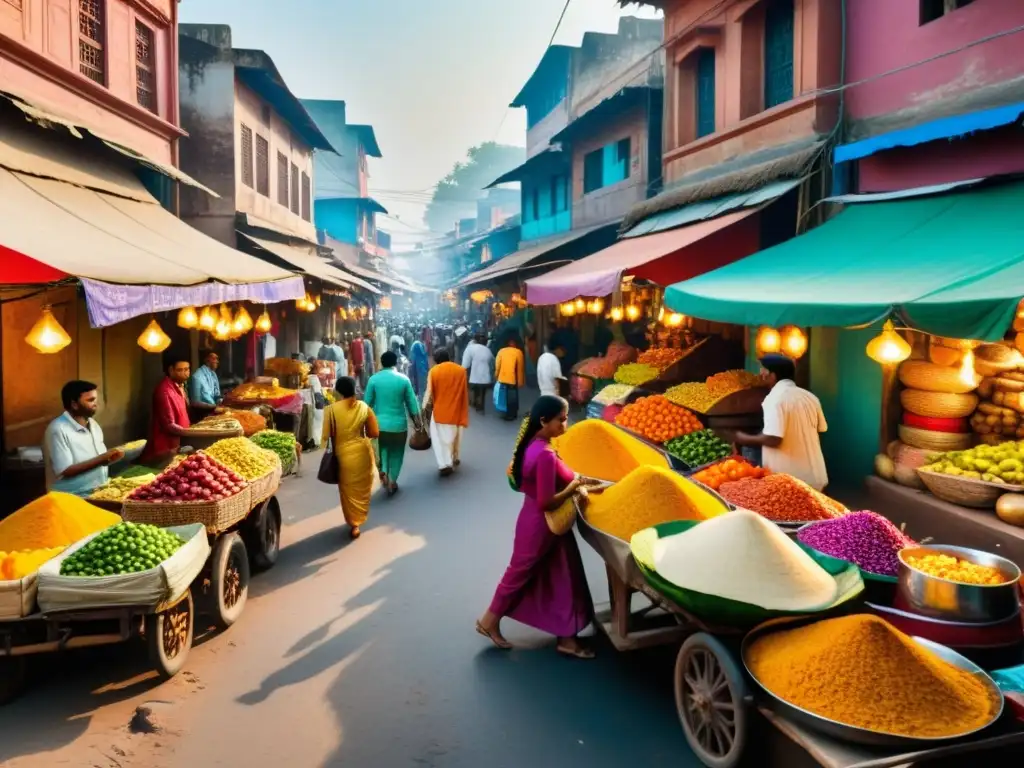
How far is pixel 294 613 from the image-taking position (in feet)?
18.1

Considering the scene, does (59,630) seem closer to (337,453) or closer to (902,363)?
(337,453)

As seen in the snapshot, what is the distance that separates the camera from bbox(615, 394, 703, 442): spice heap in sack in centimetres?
826

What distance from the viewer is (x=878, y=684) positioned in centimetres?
290

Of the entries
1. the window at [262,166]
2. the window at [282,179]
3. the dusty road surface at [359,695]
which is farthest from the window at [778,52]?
the window at [282,179]

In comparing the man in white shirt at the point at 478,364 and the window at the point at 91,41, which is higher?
the window at the point at 91,41

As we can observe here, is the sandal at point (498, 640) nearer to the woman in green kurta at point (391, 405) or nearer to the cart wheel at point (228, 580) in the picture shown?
the cart wheel at point (228, 580)

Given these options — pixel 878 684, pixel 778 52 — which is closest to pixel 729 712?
pixel 878 684

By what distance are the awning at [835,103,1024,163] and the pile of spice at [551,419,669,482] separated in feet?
12.8

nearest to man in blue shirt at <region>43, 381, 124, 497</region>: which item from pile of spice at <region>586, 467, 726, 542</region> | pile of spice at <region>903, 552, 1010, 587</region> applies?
pile of spice at <region>586, 467, 726, 542</region>

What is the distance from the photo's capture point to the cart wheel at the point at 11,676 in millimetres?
4090

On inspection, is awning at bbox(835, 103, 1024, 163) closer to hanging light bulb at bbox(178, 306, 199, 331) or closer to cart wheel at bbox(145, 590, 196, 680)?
cart wheel at bbox(145, 590, 196, 680)

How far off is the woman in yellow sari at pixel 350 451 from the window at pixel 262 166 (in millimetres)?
12683

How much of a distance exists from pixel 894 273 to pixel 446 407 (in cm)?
624

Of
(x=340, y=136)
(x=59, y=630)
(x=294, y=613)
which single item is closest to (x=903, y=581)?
(x=294, y=613)
